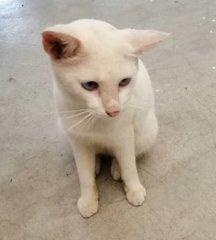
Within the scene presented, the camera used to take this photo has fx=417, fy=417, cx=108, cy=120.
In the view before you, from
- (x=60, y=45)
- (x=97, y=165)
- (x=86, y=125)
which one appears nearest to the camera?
(x=60, y=45)

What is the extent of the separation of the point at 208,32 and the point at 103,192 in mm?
891

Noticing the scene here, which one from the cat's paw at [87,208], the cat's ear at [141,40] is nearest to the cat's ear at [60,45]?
the cat's ear at [141,40]

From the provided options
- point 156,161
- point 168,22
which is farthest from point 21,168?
point 168,22

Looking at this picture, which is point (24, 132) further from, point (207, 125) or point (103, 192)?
point (207, 125)

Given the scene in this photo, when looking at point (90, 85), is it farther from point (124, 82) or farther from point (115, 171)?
point (115, 171)

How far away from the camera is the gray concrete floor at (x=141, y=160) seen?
44.6 inches

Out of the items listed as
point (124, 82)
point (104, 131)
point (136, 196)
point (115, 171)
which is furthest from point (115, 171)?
point (124, 82)

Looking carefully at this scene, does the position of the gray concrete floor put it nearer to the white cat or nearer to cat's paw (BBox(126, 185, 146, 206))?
cat's paw (BBox(126, 185, 146, 206))

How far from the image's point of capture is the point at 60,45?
0.79 metres

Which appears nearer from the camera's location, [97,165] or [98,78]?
[98,78]

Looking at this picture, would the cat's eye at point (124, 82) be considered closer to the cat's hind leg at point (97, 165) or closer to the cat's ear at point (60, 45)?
the cat's ear at point (60, 45)

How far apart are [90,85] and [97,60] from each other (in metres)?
0.05

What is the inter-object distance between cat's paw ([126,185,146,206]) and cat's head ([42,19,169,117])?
386mm

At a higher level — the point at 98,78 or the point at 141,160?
the point at 98,78
